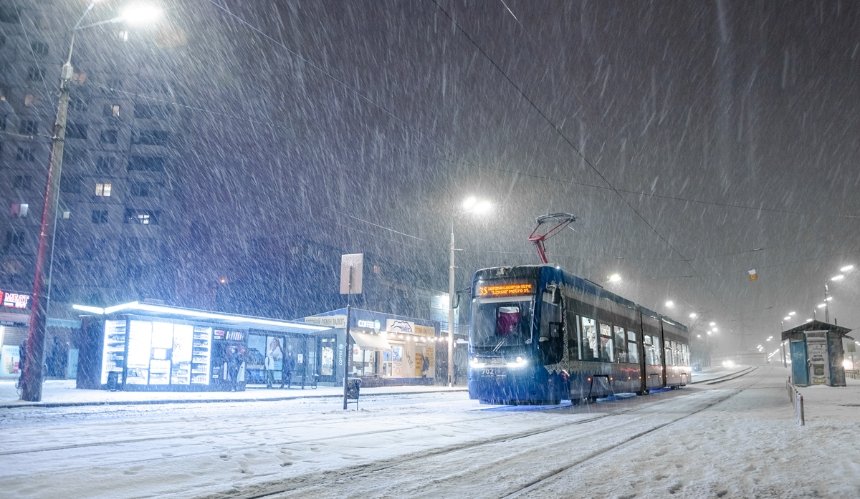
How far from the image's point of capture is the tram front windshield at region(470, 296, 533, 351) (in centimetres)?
1516

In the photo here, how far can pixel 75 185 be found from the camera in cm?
6450

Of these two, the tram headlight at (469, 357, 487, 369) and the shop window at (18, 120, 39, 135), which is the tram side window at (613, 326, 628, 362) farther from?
the shop window at (18, 120, 39, 135)

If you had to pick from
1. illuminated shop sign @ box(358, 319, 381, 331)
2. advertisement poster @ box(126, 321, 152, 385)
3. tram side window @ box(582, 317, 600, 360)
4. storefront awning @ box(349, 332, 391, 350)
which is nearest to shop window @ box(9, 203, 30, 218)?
illuminated shop sign @ box(358, 319, 381, 331)

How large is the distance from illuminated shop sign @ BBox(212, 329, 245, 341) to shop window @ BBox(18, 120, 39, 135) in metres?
49.5

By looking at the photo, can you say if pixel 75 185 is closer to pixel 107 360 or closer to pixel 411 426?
pixel 107 360

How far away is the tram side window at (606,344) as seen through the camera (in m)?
18.3

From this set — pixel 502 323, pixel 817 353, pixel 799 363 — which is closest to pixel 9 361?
pixel 502 323

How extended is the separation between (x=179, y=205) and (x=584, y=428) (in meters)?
66.1

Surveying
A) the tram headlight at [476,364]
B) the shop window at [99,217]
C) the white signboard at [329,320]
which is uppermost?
the shop window at [99,217]

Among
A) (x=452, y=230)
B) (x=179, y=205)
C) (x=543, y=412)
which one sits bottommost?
(x=543, y=412)

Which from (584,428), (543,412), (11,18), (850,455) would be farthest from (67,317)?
(850,455)

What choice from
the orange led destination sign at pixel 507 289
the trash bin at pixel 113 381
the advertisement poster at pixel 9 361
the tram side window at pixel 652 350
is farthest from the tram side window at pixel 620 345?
the advertisement poster at pixel 9 361

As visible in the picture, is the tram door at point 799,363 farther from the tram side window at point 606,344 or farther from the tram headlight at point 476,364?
the tram headlight at point 476,364

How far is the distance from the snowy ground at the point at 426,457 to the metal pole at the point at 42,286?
4896mm
